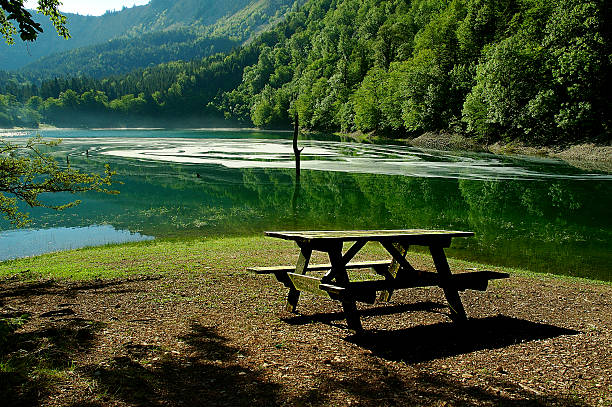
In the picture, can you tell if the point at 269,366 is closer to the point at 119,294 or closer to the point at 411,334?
the point at 411,334

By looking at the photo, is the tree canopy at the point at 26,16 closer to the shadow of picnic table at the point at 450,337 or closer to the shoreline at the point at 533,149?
the shadow of picnic table at the point at 450,337

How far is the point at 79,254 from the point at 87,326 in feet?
35.5

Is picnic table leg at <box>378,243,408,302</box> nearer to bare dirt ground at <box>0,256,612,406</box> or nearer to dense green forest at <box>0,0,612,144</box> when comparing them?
bare dirt ground at <box>0,256,612,406</box>

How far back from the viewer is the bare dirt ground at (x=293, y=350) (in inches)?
188

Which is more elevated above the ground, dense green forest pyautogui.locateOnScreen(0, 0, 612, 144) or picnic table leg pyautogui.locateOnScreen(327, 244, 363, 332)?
dense green forest pyautogui.locateOnScreen(0, 0, 612, 144)

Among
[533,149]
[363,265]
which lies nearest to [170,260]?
[363,265]

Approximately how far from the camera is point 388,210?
2603 centimetres

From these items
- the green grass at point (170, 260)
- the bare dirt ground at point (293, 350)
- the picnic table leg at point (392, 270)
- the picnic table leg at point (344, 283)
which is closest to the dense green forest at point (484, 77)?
the green grass at point (170, 260)

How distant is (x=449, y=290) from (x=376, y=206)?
19951 mm

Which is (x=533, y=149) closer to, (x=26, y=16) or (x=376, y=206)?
(x=376, y=206)

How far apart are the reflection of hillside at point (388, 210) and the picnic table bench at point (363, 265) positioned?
9.12 m

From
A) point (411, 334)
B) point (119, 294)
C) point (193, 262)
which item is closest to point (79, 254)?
point (193, 262)

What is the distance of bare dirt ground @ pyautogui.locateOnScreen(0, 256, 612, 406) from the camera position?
477 centimetres

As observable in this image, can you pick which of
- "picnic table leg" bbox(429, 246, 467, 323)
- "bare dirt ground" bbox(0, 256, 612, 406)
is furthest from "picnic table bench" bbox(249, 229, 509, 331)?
"bare dirt ground" bbox(0, 256, 612, 406)
